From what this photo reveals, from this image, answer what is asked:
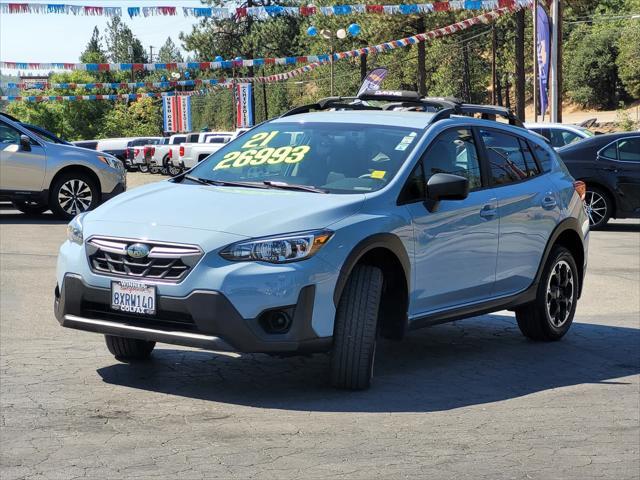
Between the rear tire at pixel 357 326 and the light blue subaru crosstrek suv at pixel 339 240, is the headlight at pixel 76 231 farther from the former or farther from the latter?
the rear tire at pixel 357 326

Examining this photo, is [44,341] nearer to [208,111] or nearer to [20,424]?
[20,424]

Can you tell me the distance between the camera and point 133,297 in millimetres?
6438

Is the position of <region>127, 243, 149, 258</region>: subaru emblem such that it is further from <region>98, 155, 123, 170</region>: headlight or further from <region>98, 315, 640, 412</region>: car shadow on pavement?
<region>98, 155, 123, 170</region>: headlight

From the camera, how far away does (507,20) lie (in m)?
87.2

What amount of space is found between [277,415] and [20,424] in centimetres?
135

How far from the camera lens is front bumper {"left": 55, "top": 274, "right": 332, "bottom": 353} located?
6.26 metres

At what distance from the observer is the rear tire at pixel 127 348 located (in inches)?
298

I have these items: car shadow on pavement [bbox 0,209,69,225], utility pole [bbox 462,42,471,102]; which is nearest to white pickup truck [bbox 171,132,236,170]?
car shadow on pavement [bbox 0,209,69,225]

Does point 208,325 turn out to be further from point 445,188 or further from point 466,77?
point 466,77

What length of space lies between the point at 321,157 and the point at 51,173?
11.2m

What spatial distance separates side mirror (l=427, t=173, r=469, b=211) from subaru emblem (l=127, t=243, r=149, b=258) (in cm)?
190

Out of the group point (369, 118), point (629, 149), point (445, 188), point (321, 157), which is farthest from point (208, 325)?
point (629, 149)

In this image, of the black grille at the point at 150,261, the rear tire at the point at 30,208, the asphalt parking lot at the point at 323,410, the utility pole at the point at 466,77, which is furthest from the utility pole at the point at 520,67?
the black grille at the point at 150,261

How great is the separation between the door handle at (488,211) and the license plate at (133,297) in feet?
8.41
